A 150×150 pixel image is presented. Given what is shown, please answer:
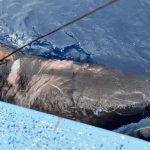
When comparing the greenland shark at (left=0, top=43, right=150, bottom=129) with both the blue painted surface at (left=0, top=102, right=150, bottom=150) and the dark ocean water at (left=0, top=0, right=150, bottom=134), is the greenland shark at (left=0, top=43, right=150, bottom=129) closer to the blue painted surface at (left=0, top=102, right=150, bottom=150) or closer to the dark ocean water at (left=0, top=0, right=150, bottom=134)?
the blue painted surface at (left=0, top=102, right=150, bottom=150)

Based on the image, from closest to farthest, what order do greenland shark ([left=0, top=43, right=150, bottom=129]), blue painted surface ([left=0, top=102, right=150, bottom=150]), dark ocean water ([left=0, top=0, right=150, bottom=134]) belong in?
blue painted surface ([left=0, top=102, right=150, bottom=150]) → greenland shark ([left=0, top=43, right=150, bottom=129]) → dark ocean water ([left=0, top=0, right=150, bottom=134])

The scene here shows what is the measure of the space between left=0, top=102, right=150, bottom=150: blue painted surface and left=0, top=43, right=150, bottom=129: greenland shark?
779mm

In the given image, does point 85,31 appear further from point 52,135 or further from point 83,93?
point 52,135

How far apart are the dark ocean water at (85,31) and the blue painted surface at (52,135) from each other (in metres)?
2.37

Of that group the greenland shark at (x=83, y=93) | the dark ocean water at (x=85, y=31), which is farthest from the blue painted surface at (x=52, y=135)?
the dark ocean water at (x=85, y=31)

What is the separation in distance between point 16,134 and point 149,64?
9.04ft

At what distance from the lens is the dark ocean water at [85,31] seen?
4.54 meters

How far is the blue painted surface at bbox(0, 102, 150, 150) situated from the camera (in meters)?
1.98

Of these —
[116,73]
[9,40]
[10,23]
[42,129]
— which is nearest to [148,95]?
[116,73]

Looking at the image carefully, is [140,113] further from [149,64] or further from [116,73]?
[149,64]

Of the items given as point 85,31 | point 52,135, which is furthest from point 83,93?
point 85,31

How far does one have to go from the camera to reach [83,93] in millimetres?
2893

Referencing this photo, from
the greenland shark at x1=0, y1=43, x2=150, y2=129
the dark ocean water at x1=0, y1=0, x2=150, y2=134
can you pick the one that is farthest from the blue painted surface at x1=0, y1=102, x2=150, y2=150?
the dark ocean water at x1=0, y1=0, x2=150, y2=134

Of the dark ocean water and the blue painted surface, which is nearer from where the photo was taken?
the blue painted surface
